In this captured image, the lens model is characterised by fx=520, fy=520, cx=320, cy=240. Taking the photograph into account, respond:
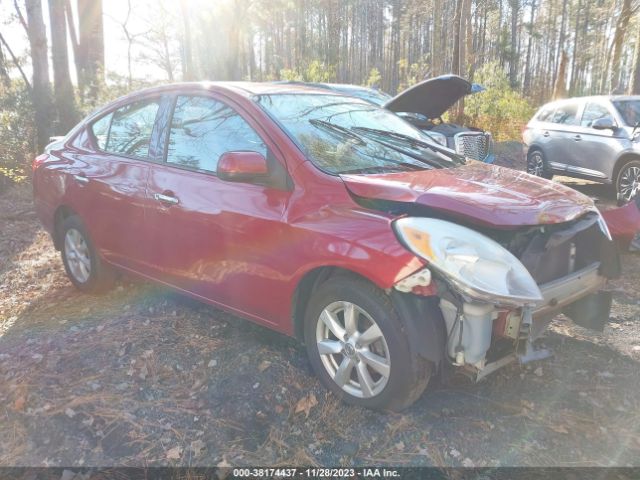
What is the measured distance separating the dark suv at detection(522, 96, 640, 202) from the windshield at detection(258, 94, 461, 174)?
18.7 feet

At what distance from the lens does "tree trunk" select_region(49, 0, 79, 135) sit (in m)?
11.2

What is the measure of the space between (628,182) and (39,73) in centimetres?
1137

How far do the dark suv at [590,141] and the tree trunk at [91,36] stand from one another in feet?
36.1

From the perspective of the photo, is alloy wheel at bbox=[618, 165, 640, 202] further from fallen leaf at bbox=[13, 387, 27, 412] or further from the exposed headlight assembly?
fallen leaf at bbox=[13, 387, 27, 412]

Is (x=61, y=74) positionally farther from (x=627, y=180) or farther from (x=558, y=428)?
(x=558, y=428)

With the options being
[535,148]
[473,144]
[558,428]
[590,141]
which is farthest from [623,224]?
[535,148]

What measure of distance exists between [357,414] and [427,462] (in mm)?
467

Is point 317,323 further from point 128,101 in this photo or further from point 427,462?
point 128,101

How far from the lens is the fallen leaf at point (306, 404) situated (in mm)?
2909

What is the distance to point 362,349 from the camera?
8.96ft


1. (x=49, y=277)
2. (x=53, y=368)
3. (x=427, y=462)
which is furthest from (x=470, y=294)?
(x=49, y=277)

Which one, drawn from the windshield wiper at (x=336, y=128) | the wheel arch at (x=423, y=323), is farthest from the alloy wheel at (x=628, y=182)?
the wheel arch at (x=423, y=323)

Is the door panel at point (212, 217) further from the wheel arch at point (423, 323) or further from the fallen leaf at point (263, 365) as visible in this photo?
the wheel arch at point (423, 323)

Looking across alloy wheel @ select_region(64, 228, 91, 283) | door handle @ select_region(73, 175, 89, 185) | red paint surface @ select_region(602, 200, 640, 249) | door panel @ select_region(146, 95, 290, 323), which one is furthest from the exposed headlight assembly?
alloy wheel @ select_region(64, 228, 91, 283)
